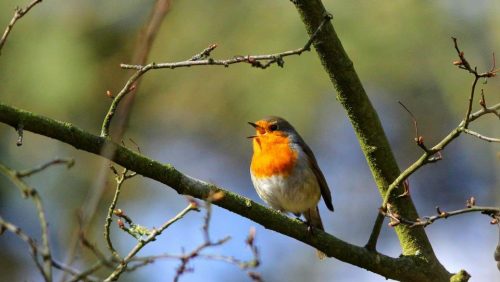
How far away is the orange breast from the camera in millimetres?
4984

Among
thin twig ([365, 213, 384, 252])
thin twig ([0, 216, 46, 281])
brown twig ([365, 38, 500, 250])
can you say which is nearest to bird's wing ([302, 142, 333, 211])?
thin twig ([365, 213, 384, 252])

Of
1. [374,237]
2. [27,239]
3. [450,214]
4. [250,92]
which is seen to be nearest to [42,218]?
[27,239]

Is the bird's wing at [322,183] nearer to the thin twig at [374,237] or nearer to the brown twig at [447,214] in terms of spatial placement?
the thin twig at [374,237]

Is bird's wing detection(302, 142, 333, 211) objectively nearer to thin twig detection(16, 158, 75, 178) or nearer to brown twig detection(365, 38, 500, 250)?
brown twig detection(365, 38, 500, 250)

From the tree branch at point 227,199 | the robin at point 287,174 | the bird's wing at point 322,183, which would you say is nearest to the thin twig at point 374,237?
the tree branch at point 227,199

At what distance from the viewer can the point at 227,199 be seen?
342cm

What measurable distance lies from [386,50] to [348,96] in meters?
8.61

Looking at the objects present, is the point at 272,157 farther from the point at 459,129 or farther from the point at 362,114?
the point at 459,129

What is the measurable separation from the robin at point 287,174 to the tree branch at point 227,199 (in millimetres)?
1160

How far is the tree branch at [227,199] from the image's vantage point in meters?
3.10

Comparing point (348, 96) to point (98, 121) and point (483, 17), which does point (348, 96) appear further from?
point (98, 121)

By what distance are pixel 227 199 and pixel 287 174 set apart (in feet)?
5.23

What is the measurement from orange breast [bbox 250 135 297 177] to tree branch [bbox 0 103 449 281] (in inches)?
49.5

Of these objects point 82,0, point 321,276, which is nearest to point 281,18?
point 82,0
